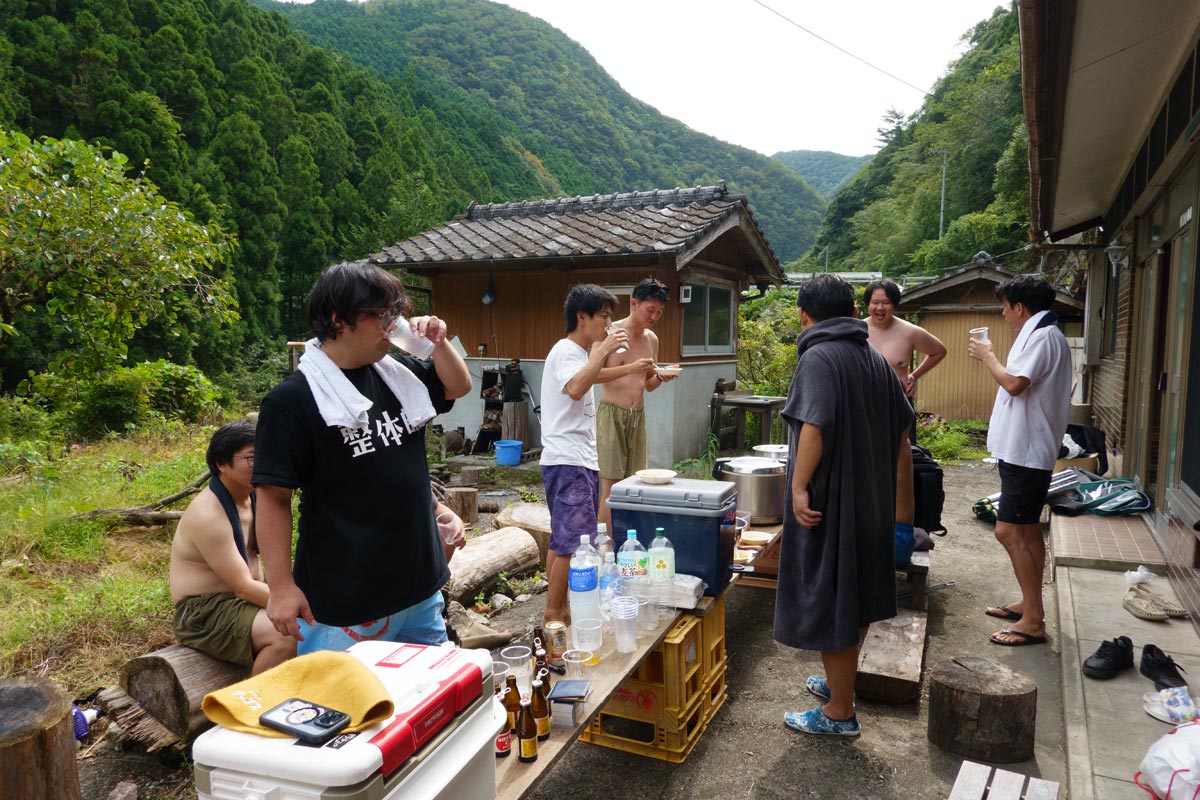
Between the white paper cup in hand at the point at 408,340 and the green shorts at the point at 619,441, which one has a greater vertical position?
the white paper cup in hand at the point at 408,340

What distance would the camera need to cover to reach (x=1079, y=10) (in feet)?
12.3

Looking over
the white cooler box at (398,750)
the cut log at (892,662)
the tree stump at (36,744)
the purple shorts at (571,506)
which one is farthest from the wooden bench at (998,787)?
the tree stump at (36,744)

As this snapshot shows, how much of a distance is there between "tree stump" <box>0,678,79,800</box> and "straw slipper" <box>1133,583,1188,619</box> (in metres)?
5.06

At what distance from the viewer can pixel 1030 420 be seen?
3889mm

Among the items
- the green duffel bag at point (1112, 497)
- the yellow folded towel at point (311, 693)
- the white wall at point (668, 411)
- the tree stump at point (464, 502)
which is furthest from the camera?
the white wall at point (668, 411)

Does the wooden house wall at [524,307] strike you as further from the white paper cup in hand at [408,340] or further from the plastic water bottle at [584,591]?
the white paper cup in hand at [408,340]

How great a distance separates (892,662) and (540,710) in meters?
2.29

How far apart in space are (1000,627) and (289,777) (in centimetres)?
453

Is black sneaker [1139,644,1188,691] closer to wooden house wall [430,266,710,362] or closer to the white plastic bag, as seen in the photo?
the white plastic bag

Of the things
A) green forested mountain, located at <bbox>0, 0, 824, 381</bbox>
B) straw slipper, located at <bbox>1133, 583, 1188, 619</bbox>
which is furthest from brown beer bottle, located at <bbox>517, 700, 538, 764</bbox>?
green forested mountain, located at <bbox>0, 0, 824, 381</bbox>

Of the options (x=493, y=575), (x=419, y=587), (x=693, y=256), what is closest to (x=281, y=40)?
(x=693, y=256)

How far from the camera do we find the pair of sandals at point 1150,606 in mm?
3801

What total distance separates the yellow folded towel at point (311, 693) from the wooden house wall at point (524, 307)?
352 inches

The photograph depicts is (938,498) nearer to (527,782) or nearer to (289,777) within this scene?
(527,782)
